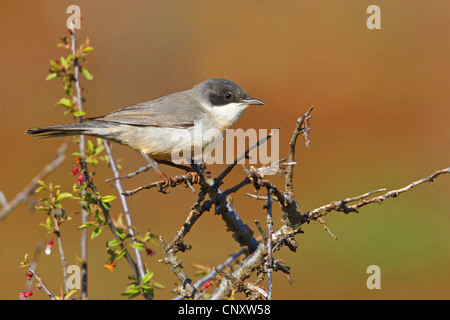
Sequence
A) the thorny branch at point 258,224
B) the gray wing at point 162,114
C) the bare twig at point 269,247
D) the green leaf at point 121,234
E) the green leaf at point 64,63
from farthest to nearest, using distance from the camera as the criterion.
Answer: the gray wing at point 162,114 → the green leaf at point 64,63 → the green leaf at point 121,234 → the thorny branch at point 258,224 → the bare twig at point 269,247

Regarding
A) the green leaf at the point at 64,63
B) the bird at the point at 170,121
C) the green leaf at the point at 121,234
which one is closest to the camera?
the green leaf at the point at 121,234

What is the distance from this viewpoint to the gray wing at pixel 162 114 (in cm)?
393

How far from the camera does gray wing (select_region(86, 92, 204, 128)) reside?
3.93 metres

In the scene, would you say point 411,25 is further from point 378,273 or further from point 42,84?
point 42,84

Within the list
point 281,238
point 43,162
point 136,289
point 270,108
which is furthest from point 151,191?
point 281,238

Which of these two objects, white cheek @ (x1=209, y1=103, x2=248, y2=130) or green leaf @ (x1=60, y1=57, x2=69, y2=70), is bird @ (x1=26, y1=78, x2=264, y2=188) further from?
green leaf @ (x1=60, y1=57, x2=69, y2=70)

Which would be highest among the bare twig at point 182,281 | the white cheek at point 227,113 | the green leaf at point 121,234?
the white cheek at point 227,113

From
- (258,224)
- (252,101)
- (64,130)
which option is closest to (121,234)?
(64,130)

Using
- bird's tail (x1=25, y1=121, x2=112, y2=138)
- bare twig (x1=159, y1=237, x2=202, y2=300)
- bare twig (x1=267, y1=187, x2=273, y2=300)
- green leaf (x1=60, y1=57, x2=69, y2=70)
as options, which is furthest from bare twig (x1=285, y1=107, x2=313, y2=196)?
bird's tail (x1=25, y1=121, x2=112, y2=138)

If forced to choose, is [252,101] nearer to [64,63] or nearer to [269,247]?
[64,63]

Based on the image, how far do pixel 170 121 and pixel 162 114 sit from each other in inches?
4.5

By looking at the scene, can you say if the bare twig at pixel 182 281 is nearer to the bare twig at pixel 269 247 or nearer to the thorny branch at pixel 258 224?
the thorny branch at pixel 258 224

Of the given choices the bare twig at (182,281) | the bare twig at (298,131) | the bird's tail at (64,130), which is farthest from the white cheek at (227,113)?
the bare twig at (298,131)
